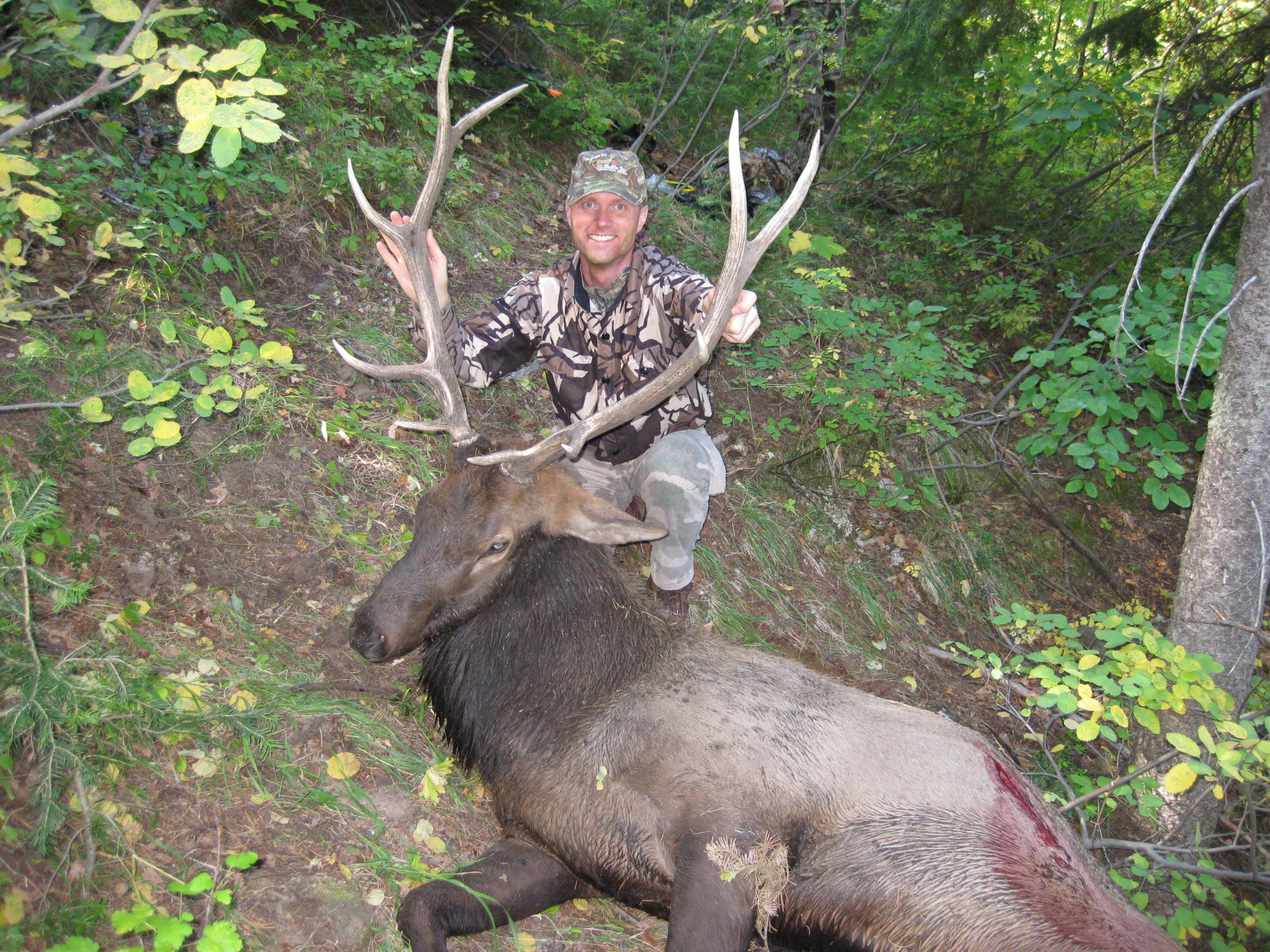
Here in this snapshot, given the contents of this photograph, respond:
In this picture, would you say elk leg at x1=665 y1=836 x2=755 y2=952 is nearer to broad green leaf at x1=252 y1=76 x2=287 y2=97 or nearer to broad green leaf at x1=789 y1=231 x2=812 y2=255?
broad green leaf at x1=252 y1=76 x2=287 y2=97

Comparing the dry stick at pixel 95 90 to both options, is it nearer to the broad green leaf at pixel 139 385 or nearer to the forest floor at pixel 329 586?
the broad green leaf at pixel 139 385

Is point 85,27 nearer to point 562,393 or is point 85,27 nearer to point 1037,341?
point 562,393

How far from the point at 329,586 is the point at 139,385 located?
1.20m

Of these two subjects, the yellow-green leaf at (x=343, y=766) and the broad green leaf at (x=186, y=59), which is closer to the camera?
the broad green leaf at (x=186, y=59)

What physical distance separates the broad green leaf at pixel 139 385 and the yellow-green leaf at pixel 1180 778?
3.92m

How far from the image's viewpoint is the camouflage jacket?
146 inches

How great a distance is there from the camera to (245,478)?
3.63m

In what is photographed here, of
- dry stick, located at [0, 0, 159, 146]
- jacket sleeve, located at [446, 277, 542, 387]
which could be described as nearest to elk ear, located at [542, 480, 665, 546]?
jacket sleeve, located at [446, 277, 542, 387]

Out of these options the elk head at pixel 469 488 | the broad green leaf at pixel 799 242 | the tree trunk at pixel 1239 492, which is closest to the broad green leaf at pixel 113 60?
the elk head at pixel 469 488

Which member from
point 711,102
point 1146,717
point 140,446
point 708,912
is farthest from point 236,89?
point 711,102

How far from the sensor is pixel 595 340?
3850 millimetres

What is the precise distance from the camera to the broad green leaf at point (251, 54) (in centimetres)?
190

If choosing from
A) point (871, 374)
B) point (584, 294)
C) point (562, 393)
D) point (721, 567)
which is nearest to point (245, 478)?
point (562, 393)

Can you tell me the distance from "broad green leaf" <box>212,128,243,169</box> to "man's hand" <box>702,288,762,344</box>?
1.72m
